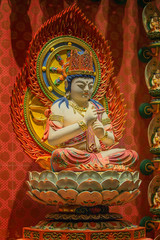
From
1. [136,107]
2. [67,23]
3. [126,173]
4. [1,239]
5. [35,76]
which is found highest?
[67,23]

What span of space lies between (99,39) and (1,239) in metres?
2.07

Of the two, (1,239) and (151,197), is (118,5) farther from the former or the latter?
(1,239)

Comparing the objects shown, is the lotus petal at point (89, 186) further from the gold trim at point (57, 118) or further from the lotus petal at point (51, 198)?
the gold trim at point (57, 118)

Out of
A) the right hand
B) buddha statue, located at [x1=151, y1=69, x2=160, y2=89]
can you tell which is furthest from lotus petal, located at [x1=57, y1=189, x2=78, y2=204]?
buddha statue, located at [x1=151, y1=69, x2=160, y2=89]

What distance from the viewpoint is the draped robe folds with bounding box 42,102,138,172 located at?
432 cm

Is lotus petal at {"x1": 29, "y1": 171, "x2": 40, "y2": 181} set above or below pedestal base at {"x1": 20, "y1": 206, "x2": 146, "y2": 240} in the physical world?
above

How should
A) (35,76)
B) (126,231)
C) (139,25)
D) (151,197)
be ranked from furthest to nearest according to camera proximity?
(139,25) < (151,197) < (35,76) < (126,231)

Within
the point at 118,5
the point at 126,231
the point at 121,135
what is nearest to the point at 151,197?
the point at 121,135

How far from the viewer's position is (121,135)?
17.0 feet

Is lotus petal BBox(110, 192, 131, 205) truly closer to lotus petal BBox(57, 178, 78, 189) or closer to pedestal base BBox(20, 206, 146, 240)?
pedestal base BBox(20, 206, 146, 240)

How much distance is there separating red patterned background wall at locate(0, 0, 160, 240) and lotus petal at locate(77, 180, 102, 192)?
45.6 inches

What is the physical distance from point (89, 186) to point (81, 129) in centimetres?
51

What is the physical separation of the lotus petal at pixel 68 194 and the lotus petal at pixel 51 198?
42mm

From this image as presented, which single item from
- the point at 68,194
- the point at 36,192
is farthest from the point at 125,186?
the point at 36,192
